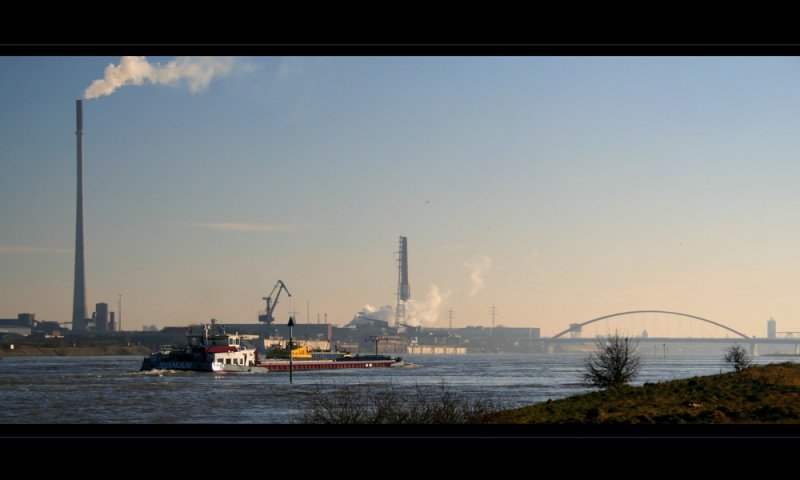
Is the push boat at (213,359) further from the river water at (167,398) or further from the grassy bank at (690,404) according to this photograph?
the grassy bank at (690,404)

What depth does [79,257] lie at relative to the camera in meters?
94.9

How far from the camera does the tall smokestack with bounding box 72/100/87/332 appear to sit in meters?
93.5

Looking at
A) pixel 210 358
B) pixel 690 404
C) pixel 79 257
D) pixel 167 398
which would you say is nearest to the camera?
pixel 690 404

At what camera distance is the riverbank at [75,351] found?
326 feet

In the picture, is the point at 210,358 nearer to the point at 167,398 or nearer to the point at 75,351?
the point at 167,398

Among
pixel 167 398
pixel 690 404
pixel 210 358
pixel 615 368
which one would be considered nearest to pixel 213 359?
pixel 210 358

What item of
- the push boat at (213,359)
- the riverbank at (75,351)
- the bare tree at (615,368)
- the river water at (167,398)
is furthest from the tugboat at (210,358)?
the riverbank at (75,351)

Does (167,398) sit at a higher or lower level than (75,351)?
lower

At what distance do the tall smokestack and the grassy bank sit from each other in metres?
79.9

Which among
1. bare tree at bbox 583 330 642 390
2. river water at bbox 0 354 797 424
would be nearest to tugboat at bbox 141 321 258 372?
river water at bbox 0 354 797 424

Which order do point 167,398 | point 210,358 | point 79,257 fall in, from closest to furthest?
point 167,398
point 210,358
point 79,257

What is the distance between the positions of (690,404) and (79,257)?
84.7 metres

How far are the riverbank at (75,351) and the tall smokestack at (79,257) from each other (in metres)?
2.27

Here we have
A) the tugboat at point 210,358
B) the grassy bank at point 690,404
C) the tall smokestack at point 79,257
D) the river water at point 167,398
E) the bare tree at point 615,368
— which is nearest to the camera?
the grassy bank at point 690,404
